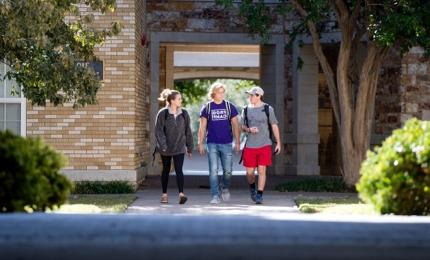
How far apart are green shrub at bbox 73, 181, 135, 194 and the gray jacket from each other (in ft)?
7.43

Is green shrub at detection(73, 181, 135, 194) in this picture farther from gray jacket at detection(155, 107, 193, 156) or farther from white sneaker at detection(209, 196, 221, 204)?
white sneaker at detection(209, 196, 221, 204)

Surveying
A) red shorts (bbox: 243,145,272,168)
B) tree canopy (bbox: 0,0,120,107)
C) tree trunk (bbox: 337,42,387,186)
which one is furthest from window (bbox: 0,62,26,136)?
tree trunk (bbox: 337,42,387,186)

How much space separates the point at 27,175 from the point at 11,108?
8.77m

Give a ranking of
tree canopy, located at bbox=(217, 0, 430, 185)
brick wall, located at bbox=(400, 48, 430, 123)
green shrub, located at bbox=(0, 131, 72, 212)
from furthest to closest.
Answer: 1. brick wall, located at bbox=(400, 48, 430, 123)
2. tree canopy, located at bbox=(217, 0, 430, 185)
3. green shrub, located at bbox=(0, 131, 72, 212)

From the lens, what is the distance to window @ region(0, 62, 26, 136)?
1469cm

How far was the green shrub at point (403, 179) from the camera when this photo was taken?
263 inches

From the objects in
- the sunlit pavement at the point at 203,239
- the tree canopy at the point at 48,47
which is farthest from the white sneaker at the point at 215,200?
the sunlit pavement at the point at 203,239

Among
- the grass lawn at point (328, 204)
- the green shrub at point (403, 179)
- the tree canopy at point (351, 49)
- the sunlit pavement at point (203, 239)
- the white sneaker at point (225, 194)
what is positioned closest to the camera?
the sunlit pavement at point (203, 239)

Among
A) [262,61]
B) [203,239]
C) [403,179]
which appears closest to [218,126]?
[403,179]

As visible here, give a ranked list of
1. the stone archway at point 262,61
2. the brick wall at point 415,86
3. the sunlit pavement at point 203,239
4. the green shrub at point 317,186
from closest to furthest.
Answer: the sunlit pavement at point 203,239, the green shrub at point 317,186, the brick wall at point 415,86, the stone archway at point 262,61

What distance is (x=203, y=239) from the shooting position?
522cm

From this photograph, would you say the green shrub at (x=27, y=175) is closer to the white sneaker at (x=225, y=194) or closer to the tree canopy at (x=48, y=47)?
the tree canopy at (x=48, y=47)

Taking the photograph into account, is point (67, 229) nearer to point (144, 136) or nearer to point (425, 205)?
point (425, 205)

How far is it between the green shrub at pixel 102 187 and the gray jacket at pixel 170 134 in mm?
2266
